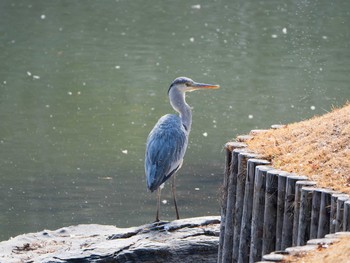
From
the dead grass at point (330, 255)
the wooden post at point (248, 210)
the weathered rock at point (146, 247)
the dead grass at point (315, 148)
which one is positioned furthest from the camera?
the weathered rock at point (146, 247)

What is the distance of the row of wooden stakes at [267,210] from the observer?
710cm

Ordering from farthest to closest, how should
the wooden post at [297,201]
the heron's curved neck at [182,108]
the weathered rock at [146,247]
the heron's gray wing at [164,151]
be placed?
1. the heron's curved neck at [182,108]
2. the heron's gray wing at [164,151]
3. the weathered rock at [146,247]
4. the wooden post at [297,201]

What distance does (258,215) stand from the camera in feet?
25.7

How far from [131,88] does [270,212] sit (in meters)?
12.9

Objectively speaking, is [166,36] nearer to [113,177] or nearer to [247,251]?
[113,177]

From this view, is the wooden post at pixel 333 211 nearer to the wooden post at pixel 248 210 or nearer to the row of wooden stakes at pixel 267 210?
the row of wooden stakes at pixel 267 210

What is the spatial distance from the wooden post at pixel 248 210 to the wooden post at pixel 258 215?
17 centimetres

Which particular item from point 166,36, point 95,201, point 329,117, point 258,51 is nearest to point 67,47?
point 166,36

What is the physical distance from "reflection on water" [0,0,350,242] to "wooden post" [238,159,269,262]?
4796 mm

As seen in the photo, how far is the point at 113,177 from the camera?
48.0 ft

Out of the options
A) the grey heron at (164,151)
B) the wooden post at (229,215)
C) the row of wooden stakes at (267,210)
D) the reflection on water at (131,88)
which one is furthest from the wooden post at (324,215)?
the reflection on water at (131,88)

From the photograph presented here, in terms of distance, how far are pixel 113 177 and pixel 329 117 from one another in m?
6.31

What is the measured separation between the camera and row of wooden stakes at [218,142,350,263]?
23.3 feet

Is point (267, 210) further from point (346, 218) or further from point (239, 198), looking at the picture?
point (346, 218)
